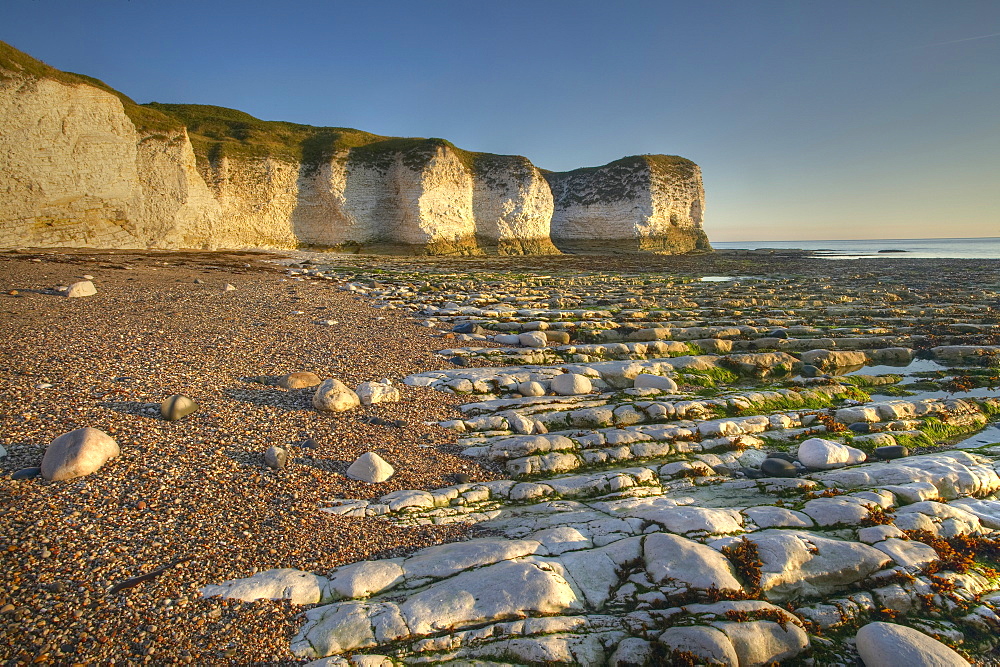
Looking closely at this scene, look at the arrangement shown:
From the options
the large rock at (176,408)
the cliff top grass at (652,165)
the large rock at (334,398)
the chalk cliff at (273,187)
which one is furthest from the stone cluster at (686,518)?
the cliff top grass at (652,165)

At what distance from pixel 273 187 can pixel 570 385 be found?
1664 inches

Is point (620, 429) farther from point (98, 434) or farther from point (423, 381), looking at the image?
point (98, 434)

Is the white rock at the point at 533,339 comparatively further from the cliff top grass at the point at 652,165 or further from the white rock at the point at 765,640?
the cliff top grass at the point at 652,165

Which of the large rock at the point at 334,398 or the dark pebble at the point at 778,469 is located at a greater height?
the large rock at the point at 334,398

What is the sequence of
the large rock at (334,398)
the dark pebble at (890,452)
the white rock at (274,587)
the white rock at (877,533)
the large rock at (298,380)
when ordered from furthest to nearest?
the large rock at (298,380) → the large rock at (334,398) → the dark pebble at (890,452) → the white rock at (877,533) → the white rock at (274,587)

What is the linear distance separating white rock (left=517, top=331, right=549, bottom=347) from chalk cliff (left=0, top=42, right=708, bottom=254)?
29296mm

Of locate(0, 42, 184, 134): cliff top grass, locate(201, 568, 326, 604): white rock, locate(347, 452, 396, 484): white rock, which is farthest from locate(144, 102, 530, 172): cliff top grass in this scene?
locate(201, 568, 326, 604): white rock

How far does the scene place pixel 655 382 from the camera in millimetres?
8648

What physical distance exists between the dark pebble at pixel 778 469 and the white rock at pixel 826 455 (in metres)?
0.38

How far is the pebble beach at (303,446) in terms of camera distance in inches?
127

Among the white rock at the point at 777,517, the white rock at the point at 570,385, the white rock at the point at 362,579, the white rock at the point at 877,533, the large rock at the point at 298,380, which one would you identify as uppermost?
the large rock at the point at 298,380

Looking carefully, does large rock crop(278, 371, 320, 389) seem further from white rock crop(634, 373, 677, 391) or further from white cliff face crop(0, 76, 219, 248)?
white cliff face crop(0, 76, 219, 248)

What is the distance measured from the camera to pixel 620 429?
6750 millimetres

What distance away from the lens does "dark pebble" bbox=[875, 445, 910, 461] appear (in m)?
6.38
